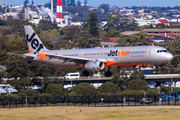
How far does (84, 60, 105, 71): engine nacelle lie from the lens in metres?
72.1

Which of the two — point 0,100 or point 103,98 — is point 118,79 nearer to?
point 103,98

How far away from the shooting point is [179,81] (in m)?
142

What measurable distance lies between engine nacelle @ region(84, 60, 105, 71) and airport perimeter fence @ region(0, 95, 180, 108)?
14.2 meters

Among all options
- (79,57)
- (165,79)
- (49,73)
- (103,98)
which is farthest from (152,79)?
(79,57)

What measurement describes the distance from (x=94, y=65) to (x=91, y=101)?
19406 mm

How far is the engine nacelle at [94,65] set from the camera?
7206 centimetres

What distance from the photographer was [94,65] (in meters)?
72.2

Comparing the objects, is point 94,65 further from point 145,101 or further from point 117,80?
point 117,80

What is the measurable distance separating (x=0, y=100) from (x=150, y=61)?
3359 centimetres

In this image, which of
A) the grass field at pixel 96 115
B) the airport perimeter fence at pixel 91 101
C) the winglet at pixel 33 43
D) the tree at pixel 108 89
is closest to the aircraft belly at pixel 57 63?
the winglet at pixel 33 43

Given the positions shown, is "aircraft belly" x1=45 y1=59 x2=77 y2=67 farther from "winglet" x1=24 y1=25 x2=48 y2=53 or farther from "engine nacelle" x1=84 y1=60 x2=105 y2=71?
"winglet" x1=24 y1=25 x2=48 y2=53

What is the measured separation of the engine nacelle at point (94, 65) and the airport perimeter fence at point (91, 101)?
1425 cm

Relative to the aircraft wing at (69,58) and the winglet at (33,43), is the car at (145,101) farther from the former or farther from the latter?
the winglet at (33,43)

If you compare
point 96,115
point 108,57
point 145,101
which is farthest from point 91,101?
point 96,115
